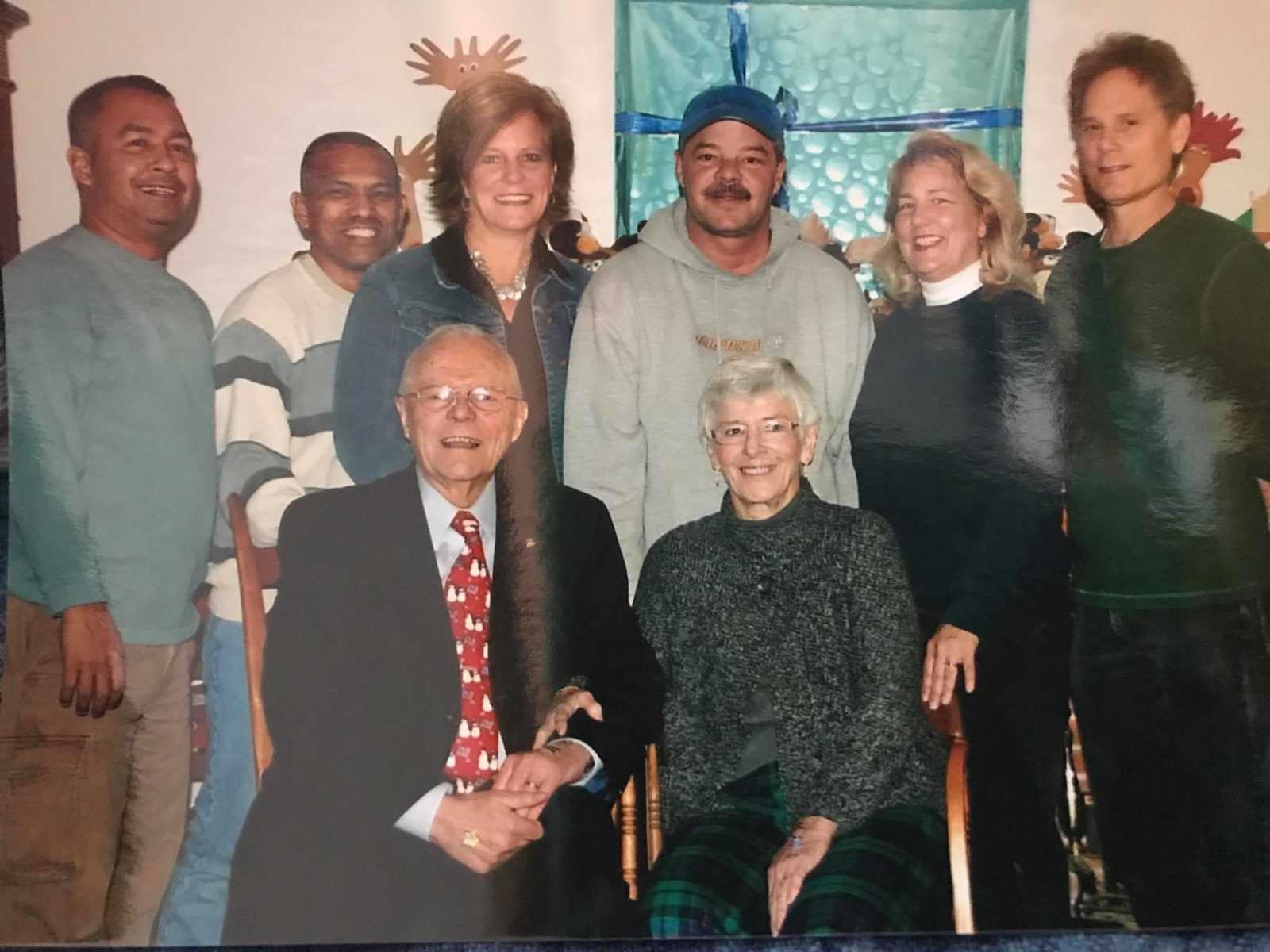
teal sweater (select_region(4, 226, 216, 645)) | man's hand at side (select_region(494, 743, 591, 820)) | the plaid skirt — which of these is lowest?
the plaid skirt

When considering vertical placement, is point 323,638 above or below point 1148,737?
above

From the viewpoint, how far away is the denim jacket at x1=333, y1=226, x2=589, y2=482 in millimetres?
1872

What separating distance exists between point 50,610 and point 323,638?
46cm

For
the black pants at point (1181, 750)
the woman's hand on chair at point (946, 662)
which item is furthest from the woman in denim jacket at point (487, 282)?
the black pants at point (1181, 750)

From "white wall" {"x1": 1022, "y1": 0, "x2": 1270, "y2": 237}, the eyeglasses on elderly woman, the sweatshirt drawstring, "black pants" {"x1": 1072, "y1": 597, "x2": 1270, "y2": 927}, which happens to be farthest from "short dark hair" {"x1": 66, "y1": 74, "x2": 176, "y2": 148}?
"black pants" {"x1": 1072, "y1": 597, "x2": 1270, "y2": 927}

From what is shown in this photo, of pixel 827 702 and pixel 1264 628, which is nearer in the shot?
pixel 827 702

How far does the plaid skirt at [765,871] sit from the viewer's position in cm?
182

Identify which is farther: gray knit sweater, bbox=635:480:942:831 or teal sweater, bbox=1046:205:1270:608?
teal sweater, bbox=1046:205:1270:608

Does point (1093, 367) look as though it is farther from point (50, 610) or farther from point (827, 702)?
point (50, 610)

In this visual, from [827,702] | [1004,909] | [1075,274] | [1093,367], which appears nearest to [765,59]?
[1075,274]

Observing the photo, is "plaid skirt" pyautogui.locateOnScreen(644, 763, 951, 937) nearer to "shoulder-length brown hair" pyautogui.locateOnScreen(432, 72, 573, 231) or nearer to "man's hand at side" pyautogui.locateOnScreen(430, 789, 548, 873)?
"man's hand at side" pyautogui.locateOnScreen(430, 789, 548, 873)

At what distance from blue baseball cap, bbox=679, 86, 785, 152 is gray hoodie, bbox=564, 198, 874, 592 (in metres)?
0.16

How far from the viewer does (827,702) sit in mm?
1830

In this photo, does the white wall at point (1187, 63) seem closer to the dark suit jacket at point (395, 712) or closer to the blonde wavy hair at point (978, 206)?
the blonde wavy hair at point (978, 206)
